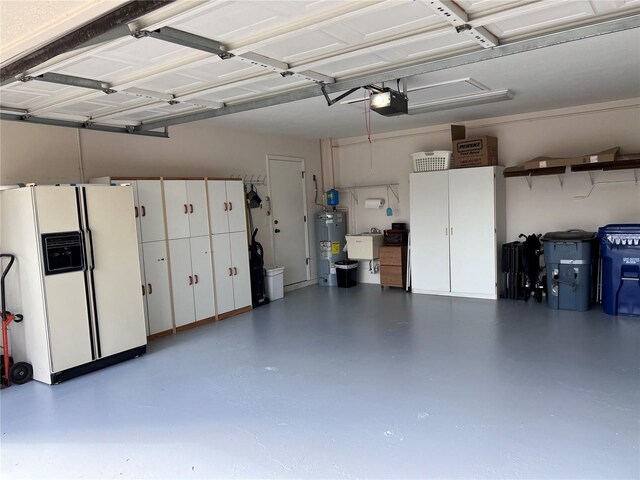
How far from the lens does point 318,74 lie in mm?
3594

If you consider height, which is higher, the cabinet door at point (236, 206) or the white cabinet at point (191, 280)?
the cabinet door at point (236, 206)

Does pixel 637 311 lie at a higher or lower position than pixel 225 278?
lower

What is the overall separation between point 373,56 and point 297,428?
103 inches

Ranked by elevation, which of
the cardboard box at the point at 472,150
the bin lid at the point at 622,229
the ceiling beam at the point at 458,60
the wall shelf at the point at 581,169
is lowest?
the bin lid at the point at 622,229

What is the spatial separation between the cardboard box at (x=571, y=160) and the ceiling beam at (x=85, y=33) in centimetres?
→ 526

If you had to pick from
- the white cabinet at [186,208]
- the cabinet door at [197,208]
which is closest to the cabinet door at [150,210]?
the white cabinet at [186,208]

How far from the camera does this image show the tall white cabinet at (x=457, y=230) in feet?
20.2

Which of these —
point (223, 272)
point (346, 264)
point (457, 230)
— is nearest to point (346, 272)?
point (346, 264)

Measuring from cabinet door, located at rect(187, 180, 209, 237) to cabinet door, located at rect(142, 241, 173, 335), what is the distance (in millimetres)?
482

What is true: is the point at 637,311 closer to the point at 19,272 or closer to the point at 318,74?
the point at 318,74

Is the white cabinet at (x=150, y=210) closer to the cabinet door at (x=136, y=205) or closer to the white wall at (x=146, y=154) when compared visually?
the cabinet door at (x=136, y=205)

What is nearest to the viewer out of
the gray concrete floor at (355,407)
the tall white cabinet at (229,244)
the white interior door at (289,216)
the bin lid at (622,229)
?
the gray concrete floor at (355,407)

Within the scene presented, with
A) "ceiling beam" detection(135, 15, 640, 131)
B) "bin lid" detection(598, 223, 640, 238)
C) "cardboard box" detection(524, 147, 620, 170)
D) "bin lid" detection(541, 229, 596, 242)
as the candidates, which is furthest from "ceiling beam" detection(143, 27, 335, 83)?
"bin lid" detection(598, 223, 640, 238)

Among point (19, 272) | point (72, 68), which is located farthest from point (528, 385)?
point (19, 272)
